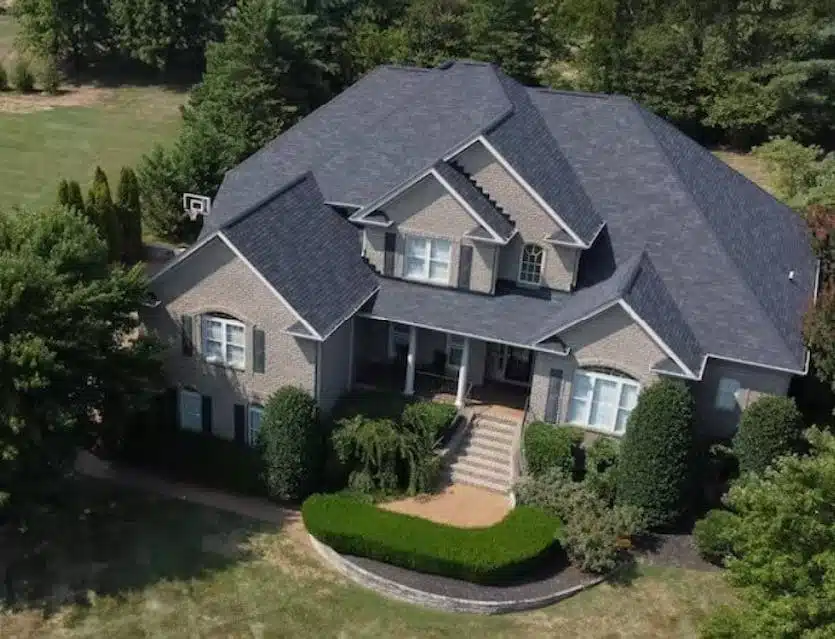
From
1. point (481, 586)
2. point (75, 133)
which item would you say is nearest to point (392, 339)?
point (481, 586)

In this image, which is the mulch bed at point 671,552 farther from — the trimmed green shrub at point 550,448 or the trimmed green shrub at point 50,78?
the trimmed green shrub at point 50,78

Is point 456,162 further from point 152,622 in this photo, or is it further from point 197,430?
point 152,622

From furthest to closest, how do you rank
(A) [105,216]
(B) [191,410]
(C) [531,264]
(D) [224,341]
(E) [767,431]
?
(A) [105,216] < (C) [531,264] < (B) [191,410] < (D) [224,341] < (E) [767,431]

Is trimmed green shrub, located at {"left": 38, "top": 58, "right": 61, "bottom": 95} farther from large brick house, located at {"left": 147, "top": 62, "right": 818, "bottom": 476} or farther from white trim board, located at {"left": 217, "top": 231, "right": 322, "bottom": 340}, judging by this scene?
white trim board, located at {"left": 217, "top": 231, "right": 322, "bottom": 340}

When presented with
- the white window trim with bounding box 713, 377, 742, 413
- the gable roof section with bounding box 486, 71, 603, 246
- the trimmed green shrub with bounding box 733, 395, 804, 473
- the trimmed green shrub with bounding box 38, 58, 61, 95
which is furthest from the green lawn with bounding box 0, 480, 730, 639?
the trimmed green shrub with bounding box 38, 58, 61, 95

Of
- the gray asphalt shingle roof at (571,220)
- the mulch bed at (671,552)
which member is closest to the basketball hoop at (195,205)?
the gray asphalt shingle roof at (571,220)

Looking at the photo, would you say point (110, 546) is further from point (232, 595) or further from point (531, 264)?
point (531, 264)

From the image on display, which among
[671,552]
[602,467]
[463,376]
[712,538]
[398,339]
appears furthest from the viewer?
[398,339]
